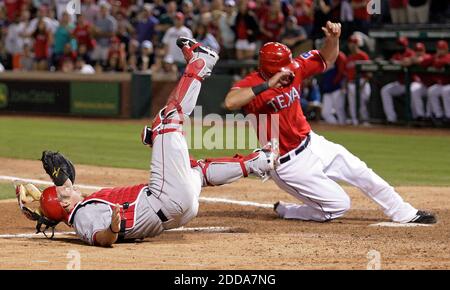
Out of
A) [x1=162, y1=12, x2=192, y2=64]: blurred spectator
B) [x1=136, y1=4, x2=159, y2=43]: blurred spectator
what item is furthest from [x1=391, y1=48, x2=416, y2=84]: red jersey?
[x1=136, y1=4, x2=159, y2=43]: blurred spectator

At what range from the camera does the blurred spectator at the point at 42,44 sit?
23562 mm

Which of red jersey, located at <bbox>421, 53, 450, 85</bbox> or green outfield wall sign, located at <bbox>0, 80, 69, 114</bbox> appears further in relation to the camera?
green outfield wall sign, located at <bbox>0, 80, 69, 114</bbox>

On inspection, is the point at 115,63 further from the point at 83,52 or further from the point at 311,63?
the point at 311,63

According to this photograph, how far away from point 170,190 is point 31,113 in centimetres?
1622

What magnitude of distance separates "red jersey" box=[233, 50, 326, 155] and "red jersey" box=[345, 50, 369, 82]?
37.1ft

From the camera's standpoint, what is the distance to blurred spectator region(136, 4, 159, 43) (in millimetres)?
22516

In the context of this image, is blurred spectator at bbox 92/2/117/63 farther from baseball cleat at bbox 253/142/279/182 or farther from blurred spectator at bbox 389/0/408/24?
baseball cleat at bbox 253/142/279/182

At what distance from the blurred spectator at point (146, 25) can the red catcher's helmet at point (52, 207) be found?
15.9 m

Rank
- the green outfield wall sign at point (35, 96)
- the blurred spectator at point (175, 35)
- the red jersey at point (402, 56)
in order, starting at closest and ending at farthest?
the red jersey at point (402, 56)
the blurred spectator at point (175, 35)
the green outfield wall sign at point (35, 96)

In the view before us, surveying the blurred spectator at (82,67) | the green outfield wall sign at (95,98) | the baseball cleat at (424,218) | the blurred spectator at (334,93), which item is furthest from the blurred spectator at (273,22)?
the baseball cleat at (424,218)

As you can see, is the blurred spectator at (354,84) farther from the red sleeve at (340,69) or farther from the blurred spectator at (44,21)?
the blurred spectator at (44,21)

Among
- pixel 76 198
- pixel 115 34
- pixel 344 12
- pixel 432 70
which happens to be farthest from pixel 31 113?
pixel 76 198

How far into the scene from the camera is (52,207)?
268 inches

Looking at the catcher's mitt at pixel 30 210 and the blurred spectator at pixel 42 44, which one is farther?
the blurred spectator at pixel 42 44
